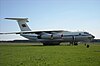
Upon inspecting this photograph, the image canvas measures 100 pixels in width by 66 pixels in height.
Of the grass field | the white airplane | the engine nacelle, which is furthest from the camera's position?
the white airplane

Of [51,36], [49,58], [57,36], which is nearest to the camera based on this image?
[49,58]

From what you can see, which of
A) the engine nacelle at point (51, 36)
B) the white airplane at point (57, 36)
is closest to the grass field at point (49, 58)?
the engine nacelle at point (51, 36)

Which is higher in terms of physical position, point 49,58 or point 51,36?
point 51,36

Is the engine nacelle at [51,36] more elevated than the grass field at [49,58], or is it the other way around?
the engine nacelle at [51,36]

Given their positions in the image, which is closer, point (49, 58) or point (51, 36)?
point (49, 58)

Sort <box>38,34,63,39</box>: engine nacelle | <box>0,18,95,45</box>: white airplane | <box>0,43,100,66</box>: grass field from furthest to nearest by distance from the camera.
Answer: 1. <box>0,18,95,45</box>: white airplane
2. <box>38,34,63,39</box>: engine nacelle
3. <box>0,43,100,66</box>: grass field

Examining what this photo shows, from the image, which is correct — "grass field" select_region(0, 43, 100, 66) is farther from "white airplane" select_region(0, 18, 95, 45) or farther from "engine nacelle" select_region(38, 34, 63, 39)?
"white airplane" select_region(0, 18, 95, 45)

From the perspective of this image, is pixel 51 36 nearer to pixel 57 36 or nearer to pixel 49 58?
pixel 57 36

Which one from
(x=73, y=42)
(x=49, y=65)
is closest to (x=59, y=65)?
(x=49, y=65)

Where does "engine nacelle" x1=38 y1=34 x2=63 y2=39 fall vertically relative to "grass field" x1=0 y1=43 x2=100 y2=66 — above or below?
above

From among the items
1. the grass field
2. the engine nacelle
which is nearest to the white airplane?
the engine nacelle

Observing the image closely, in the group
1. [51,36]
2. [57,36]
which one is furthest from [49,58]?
[57,36]

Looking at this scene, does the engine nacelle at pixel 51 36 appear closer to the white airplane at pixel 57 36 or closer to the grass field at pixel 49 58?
the white airplane at pixel 57 36

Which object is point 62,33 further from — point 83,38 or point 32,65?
point 32,65
